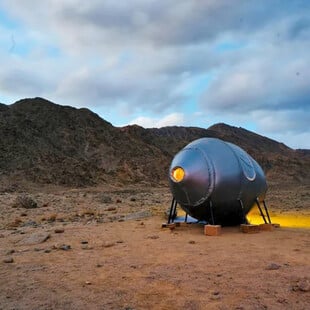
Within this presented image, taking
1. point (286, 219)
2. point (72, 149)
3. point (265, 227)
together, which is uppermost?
point (72, 149)

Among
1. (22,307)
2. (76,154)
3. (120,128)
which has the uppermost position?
(120,128)

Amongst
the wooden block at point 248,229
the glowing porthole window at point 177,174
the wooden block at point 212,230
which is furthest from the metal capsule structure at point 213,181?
the wooden block at point 248,229

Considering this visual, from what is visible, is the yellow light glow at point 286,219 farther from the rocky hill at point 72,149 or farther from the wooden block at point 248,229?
the rocky hill at point 72,149

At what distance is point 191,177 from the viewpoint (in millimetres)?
12414

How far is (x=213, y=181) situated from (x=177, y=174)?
1071 millimetres

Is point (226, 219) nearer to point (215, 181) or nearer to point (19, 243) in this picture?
point (215, 181)

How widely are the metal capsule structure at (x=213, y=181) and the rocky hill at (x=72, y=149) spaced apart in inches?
1572

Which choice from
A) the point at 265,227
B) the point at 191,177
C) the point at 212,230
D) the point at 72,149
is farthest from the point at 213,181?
the point at 72,149

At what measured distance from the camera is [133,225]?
46.8 ft

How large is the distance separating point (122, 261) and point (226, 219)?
542 cm

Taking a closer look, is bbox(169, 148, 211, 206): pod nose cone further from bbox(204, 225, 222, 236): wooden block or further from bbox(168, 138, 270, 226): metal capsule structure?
bbox(204, 225, 222, 236): wooden block

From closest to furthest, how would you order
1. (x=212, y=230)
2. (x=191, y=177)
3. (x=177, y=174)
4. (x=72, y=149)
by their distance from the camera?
(x=212, y=230), (x=191, y=177), (x=177, y=174), (x=72, y=149)

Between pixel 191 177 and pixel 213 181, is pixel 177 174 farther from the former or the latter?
pixel 213 181

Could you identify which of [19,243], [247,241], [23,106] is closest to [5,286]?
[19,243]
